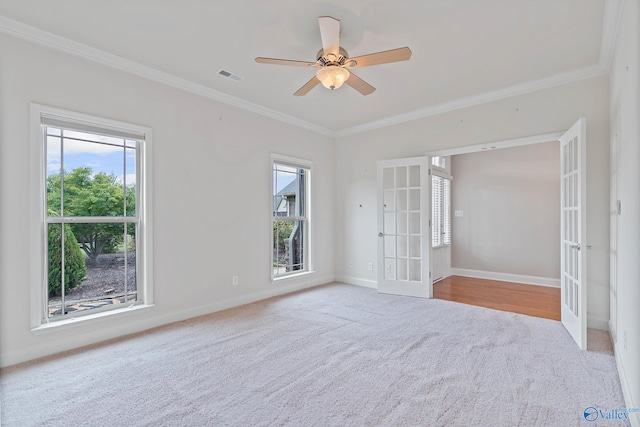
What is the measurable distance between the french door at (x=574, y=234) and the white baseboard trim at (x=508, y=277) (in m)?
2.32

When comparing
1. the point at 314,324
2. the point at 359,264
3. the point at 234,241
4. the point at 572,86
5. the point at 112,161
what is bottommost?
the point at 314,324

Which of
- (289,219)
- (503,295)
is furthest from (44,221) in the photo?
(503,295)

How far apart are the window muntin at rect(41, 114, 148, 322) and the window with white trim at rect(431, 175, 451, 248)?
479 centimetres

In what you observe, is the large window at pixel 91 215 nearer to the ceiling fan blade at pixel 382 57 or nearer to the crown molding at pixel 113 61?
the crown molding at pixel 113 61

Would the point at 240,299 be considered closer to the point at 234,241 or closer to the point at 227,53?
the point at 234,241

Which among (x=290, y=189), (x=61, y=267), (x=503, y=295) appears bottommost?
(x=503, y=295)

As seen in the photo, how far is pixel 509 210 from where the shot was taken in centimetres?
580

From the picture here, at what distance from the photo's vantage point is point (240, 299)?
4.23 meters

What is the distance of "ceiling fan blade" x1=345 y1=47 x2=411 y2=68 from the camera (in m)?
2.36

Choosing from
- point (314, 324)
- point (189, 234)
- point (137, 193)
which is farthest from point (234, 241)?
point (314, 324)

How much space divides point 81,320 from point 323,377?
Answer: 2.32 meters

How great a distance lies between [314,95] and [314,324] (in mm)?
2845

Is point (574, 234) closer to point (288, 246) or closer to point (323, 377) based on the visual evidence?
point (323, 377)

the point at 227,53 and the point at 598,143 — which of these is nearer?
the point at 227,53
